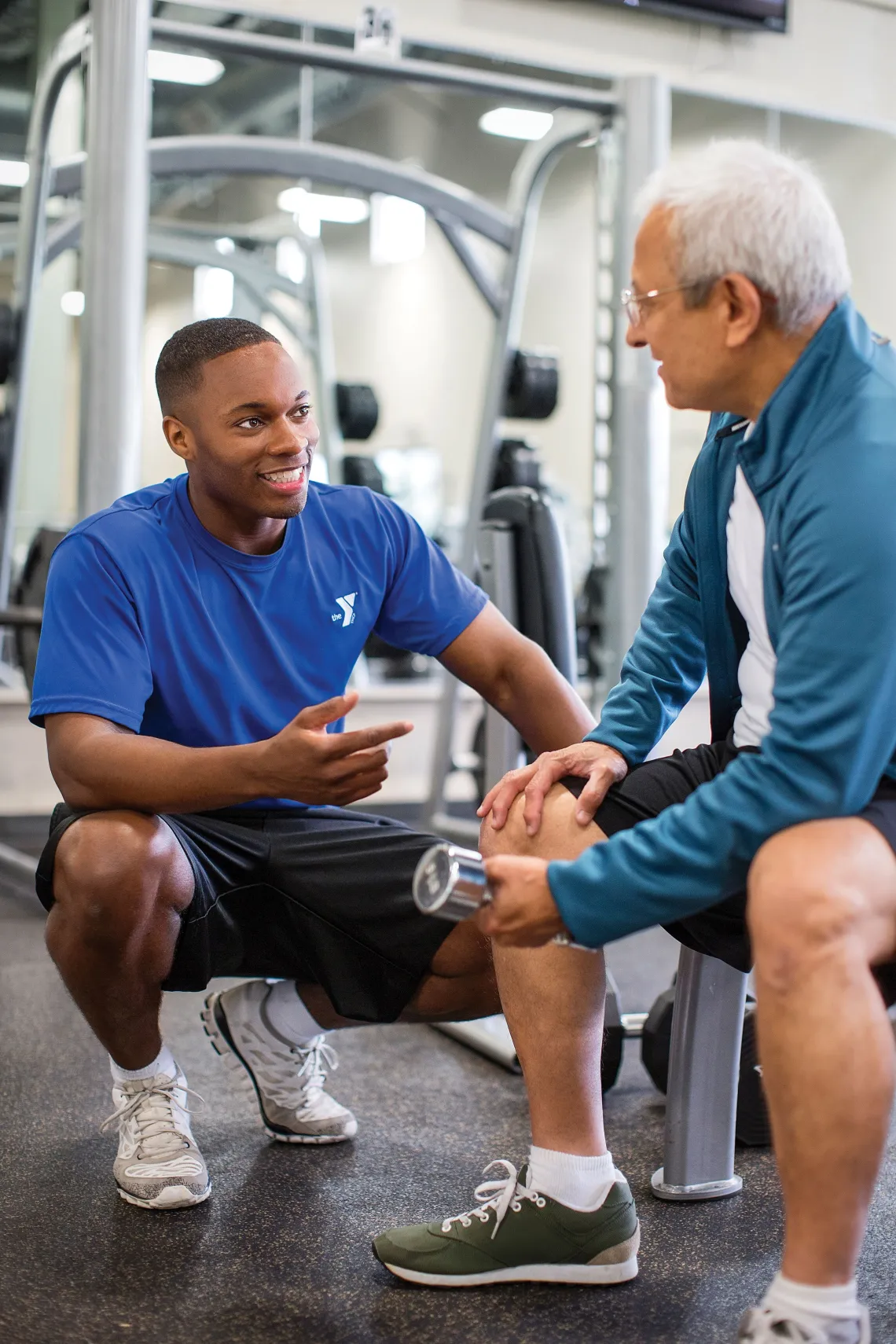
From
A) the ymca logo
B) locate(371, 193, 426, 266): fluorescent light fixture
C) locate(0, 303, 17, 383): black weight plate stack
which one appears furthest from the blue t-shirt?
locate(371, 193, 426, 266): fluorescent light fixture

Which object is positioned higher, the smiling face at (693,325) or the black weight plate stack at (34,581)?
the smiling face at (693,325)

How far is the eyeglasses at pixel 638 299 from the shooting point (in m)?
1.14

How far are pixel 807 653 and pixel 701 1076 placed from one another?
0.68 meters

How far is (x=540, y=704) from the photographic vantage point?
5.62 feet

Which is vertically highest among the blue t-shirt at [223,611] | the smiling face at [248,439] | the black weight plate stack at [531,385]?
the black weight plate stack at [531,385]

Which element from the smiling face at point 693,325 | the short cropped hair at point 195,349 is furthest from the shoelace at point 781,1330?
the short cropped hair at point 195,349

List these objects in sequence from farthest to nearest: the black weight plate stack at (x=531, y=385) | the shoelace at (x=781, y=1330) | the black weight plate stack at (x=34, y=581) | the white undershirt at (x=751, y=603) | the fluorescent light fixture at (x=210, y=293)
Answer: the fluorescent light fixture at (x=210, y=293), the black weight plate stack at (x=531, y=385), the black weight plate stack at (x=34, y=581), the white undershirt at (x=751, y=603), the shoelace at (x=781, y=1330)

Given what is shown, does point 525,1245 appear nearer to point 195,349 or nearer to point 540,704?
point 540,704

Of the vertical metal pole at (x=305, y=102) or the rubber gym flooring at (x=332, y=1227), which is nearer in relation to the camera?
the rubber gym flooring at (x=332, y=1227)

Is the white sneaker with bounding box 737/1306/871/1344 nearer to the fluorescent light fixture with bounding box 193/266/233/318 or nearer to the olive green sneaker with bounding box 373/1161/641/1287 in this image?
the olive green sneaker with bounding box 373/1161/641/1287

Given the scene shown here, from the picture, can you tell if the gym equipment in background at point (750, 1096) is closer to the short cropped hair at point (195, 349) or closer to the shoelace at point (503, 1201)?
the shoelace at point (503, 1201)

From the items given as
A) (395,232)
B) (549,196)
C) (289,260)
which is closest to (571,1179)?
(289,260)

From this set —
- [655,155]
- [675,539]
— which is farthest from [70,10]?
[675,539]

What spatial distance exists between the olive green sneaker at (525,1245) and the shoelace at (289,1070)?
413mm
